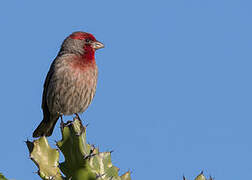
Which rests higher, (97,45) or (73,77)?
(97,45)

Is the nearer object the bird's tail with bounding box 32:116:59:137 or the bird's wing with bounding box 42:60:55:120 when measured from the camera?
the bird's wing with bounding box 42:60:55:120

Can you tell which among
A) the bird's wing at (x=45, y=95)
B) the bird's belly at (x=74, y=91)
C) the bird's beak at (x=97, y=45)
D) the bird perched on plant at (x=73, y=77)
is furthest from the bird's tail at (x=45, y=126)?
the bird's beak at (x=97, y=45)

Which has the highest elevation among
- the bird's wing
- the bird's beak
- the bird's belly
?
the bird's beak

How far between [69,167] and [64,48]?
4332 mm

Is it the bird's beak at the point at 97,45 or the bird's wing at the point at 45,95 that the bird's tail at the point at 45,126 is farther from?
the bird's beak at the point at 97,45

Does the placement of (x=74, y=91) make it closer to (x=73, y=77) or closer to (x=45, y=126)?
(x=73, y=77)

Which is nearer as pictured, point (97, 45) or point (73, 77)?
point (73, 77)

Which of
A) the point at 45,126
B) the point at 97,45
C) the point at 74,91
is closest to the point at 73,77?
the point at 74,91

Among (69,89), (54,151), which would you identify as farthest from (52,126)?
(54,151)

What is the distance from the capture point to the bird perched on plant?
688cm

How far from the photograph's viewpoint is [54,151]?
11.4ft

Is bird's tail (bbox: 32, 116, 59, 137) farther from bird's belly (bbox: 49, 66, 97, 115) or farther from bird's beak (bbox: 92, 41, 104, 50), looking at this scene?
bird's beak (bbox: 92, 41, 104, 50)

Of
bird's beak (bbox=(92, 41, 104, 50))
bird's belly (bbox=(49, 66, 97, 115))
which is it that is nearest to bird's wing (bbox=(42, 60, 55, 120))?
bird's belly (bbox=(49, 66, 97, 115))

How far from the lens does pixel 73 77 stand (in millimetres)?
6848
